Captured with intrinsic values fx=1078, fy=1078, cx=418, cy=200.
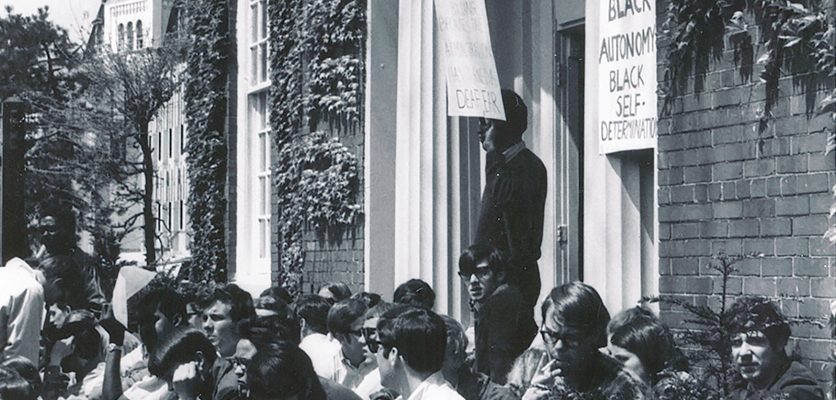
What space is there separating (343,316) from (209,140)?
8.06 m

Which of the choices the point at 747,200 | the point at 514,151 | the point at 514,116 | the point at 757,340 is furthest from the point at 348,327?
the point at 757,340

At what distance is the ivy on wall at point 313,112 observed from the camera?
9.69m

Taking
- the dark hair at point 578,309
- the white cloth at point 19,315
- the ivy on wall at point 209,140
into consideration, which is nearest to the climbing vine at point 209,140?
the ivy on wall at point 209,140

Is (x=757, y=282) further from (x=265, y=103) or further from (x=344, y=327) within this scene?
(x=265, y=103)

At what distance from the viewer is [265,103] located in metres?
12.5

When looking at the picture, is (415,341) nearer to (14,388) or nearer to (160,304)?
(14,388)

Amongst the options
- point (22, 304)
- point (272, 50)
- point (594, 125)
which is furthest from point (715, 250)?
point (272, 50)

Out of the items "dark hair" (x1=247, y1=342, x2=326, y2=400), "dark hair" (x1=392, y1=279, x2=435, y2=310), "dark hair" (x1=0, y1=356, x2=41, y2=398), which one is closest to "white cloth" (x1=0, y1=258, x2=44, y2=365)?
"dark hair" (x1=0, y1=356, x2=41, y2=398)

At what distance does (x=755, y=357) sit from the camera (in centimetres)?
408

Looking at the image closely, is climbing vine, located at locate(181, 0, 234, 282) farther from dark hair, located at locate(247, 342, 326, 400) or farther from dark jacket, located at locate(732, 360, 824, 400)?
dark jacket, located at locate(732, 360, 824, 400)

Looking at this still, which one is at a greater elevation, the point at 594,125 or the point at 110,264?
the point at 594,125

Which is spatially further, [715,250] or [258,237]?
[258,237]

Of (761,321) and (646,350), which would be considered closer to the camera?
(761,321)

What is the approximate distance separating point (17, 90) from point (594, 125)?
533 inches
